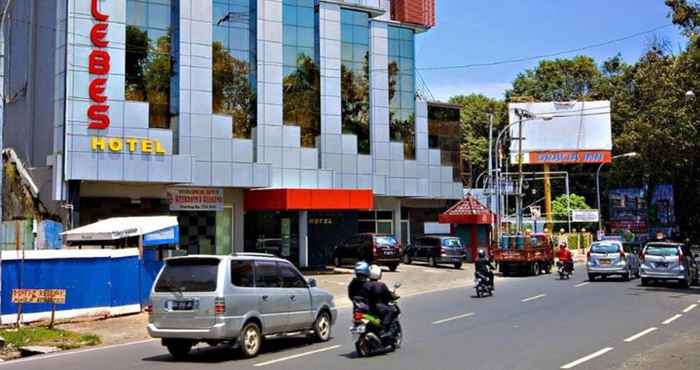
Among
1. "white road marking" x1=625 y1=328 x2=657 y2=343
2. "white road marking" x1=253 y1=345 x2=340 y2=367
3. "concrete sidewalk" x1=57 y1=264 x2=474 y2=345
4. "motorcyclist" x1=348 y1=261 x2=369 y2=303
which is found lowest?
"concrete sidewalk" x1=57 y1=264 x2=474 y2=345

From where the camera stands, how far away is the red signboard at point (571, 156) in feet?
216

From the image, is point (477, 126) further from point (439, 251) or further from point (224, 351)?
point (224, 351)

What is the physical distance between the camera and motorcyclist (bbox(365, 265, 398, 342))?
43.6 ft

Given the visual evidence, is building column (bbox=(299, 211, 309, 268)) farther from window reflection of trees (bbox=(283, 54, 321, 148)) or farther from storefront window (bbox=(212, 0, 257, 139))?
storefront window (bbox=(212, 0, 257, 139))

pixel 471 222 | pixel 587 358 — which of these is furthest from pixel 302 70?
pixel 587 358

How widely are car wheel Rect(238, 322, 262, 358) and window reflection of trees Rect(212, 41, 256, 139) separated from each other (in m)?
22.6

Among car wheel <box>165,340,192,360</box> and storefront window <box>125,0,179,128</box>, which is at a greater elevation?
storefront window <box>125,0,179,128</box>

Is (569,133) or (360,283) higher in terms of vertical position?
(569,133)

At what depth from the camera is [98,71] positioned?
102ft

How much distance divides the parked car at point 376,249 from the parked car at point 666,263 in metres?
12.5

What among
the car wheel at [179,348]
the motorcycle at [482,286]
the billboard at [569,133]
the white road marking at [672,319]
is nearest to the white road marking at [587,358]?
the white road marking at [672,319]

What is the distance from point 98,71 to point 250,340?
20766 millimetres

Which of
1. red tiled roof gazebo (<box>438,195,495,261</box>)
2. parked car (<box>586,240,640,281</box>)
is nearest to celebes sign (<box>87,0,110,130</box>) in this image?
parked car (<box>586,240,640,281</box>)

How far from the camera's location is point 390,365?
1217 centimetres
